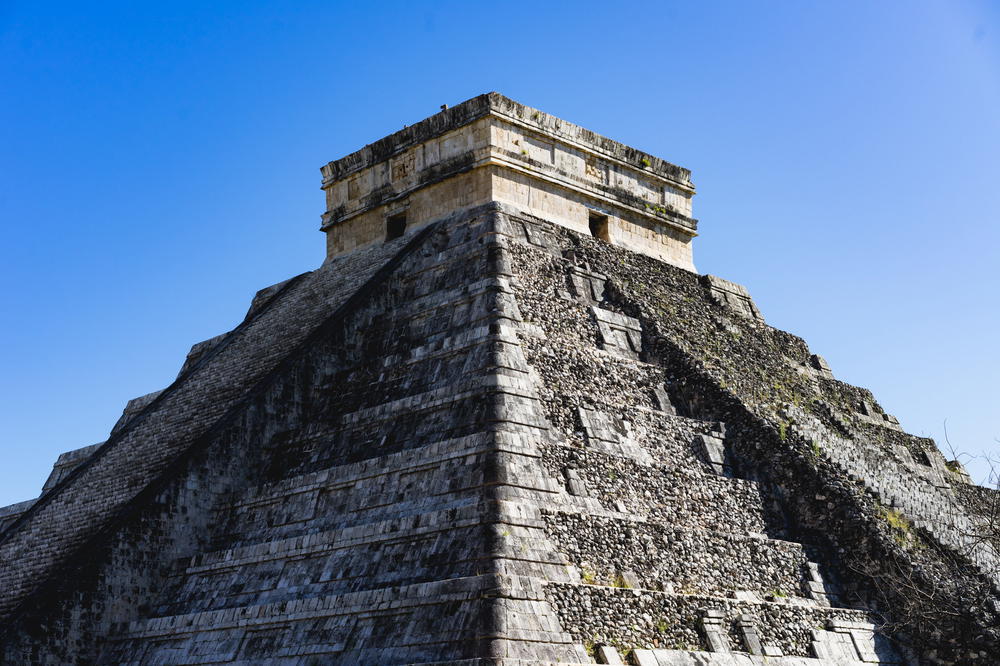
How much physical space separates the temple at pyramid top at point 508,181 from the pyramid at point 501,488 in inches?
2.5

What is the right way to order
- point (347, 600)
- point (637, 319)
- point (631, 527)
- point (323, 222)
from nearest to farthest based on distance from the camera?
point (347, 600) → point (631, 527) → point (637, 319) → point (323, 222)

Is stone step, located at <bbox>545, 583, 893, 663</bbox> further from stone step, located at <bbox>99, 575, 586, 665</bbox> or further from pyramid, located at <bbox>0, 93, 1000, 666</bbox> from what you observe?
stone step, located at <bbox>99, 575, 586, 665</bbox>

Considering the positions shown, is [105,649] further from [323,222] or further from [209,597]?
[323,222]

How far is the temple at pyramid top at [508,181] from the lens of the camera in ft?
62.7

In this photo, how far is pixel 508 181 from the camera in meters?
19.1

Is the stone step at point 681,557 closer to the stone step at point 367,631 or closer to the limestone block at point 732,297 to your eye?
the stone step at point 367,631

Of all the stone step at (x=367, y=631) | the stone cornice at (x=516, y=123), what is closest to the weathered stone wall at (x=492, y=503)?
the stone step at (x=367, y=631)

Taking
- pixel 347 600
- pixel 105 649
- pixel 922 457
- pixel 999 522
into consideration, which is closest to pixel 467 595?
pixel 347 600

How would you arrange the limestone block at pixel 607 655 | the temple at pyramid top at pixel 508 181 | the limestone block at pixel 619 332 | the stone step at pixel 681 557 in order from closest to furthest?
the limestone block at pixel 607 655, the stone step at pixel 681 557, the limestone block at pixel 619 332, the temple at pyramid top at pixel 508 181

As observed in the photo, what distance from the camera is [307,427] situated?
52.0 feet

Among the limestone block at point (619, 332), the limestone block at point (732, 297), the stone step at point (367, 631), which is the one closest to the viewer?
the stone step at point (367, 631)

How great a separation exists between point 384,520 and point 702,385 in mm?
5827

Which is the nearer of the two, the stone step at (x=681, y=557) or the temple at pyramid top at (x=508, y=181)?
the stone step at (x=681, y=557)

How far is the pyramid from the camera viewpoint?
39.7 ft
